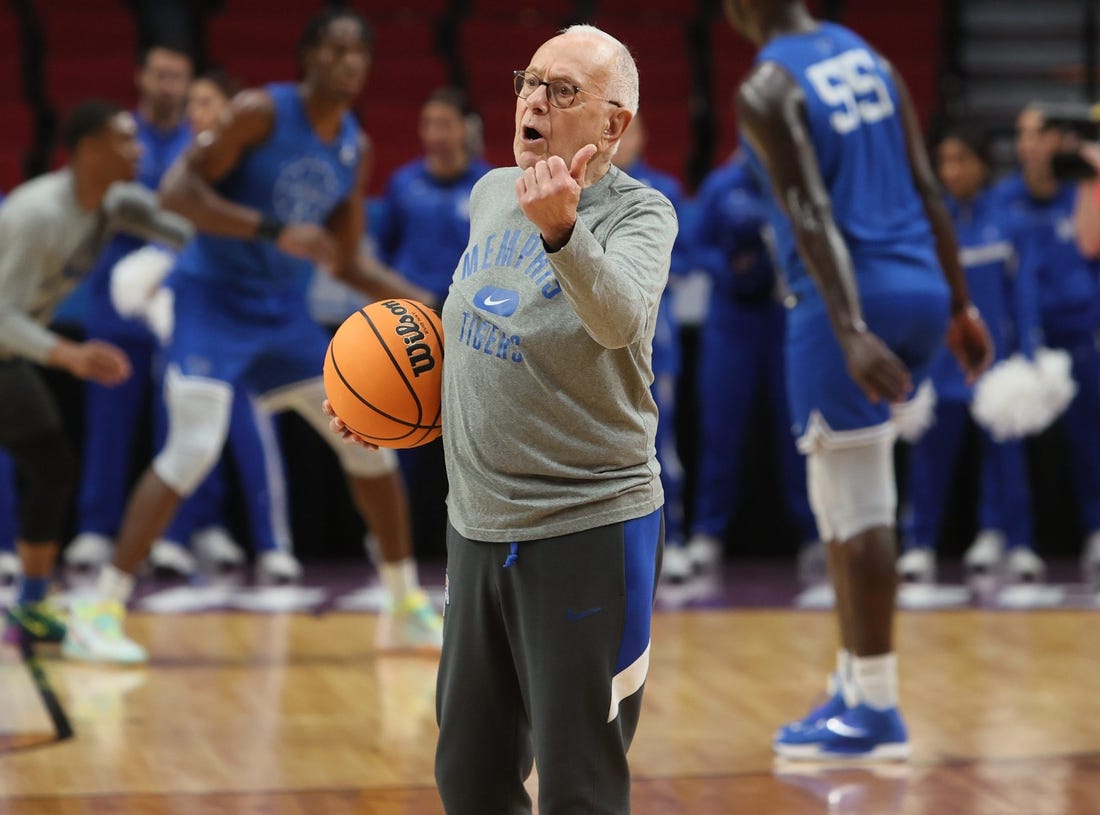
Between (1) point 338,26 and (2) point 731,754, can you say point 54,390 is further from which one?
(2) point 731,754

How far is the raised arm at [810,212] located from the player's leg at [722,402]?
334cm

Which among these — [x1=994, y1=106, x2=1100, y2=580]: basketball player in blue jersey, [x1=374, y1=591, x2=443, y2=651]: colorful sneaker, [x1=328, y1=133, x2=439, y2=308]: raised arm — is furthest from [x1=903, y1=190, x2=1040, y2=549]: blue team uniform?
[x1=328, y1=133, x2=439, y2=308]: raised arm

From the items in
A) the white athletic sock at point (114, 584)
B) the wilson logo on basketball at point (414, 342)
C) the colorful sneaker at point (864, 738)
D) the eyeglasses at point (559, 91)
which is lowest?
the colorful sneaker at point (864, 738)

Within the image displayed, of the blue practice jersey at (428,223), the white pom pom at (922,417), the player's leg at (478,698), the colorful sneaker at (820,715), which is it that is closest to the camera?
the player's leg at (478,698)

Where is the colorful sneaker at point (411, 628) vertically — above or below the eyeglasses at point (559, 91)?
below

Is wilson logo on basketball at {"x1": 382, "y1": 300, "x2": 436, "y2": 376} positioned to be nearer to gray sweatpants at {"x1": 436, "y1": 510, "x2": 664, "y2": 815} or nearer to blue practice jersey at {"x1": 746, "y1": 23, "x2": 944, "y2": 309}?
gray sweatpants at {"x1": 436, "y1": 510, "x2": 664, "y2": 815}

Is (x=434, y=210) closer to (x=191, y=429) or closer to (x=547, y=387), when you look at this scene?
(x=191, y=429)

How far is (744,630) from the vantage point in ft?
20.1

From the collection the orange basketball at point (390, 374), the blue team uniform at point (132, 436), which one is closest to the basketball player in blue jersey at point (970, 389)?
the blue team uniform at point (132, 436)

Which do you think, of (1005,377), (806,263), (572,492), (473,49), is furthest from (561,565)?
(473,49)

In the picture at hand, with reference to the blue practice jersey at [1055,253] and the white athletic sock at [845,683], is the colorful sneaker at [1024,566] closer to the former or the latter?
the blue practice jersey at [1055,253]

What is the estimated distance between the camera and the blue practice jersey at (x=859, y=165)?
4.17m

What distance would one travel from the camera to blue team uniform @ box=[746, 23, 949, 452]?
4148mm

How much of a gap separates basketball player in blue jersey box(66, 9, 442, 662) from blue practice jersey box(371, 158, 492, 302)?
6.13 feet
